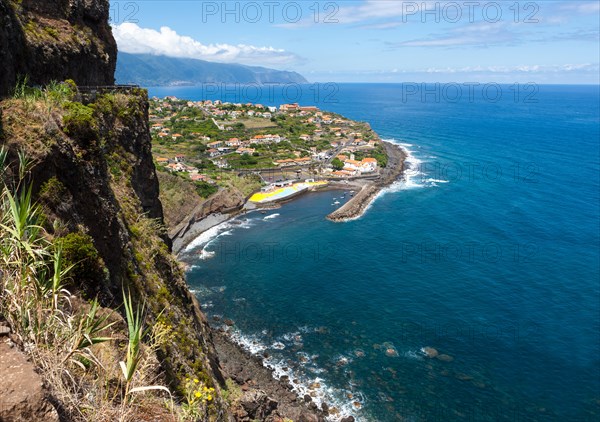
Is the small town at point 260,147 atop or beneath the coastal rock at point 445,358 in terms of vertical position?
atop

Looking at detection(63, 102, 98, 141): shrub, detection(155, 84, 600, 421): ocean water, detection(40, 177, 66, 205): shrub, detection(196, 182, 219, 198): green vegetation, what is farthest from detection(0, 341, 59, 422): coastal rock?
detection(196, 182, 219, 198): green vegetation

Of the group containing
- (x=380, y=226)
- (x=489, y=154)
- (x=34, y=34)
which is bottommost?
(x=380, y=226)

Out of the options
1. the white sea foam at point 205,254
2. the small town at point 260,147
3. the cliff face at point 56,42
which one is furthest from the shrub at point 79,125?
the small town at point 260,147

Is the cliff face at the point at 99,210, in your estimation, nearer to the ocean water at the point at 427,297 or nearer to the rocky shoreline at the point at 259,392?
the rocky shoreline at the point at 259,392

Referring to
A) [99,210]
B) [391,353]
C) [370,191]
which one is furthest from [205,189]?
[99,210]

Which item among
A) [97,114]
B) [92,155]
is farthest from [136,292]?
[97,114]

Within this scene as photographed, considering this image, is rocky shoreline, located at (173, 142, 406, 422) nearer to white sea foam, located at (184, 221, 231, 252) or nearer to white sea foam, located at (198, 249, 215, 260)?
white sea foam, located at (184, 221, 231, 252)

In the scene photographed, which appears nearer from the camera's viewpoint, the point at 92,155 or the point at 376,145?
the point at 92,155

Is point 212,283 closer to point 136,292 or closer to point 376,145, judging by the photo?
point 136,292
